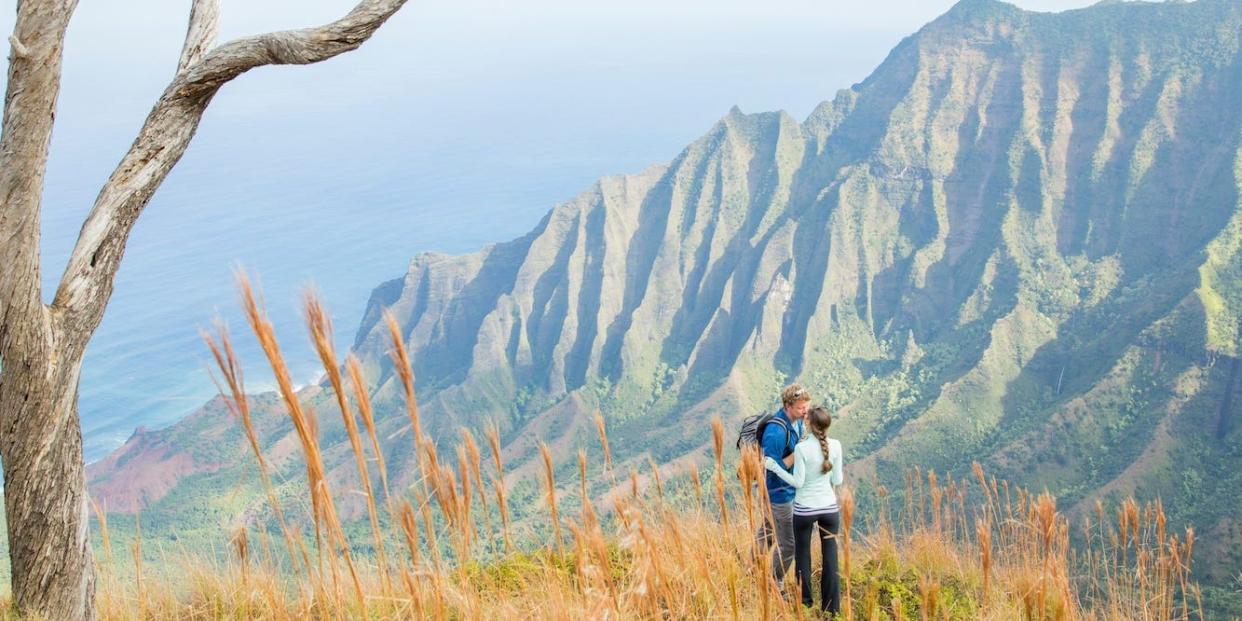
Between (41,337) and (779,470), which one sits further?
(779,470)

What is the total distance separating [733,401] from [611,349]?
1515 inches

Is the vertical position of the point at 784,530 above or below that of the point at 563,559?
below

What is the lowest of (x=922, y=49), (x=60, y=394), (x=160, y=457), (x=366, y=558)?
Result: (x=160, y=457)

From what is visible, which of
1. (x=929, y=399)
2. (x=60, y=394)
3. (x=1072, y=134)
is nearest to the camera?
(x=60, y=394)

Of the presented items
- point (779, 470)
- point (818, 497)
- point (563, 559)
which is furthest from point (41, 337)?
point (818, 497)

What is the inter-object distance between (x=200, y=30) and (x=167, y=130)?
564mm

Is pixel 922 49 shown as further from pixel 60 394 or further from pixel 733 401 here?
pixel 60 394

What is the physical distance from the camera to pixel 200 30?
3.69 m

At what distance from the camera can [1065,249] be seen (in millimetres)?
126375

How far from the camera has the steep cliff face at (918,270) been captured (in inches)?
3548

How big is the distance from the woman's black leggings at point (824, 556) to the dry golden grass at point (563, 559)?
193 mm

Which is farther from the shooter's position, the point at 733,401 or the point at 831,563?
the point at 733,401

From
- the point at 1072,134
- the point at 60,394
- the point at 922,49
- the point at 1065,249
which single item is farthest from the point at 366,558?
the point at 922,49

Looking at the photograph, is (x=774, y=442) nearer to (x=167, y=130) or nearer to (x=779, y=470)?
(x=779, y=470)
